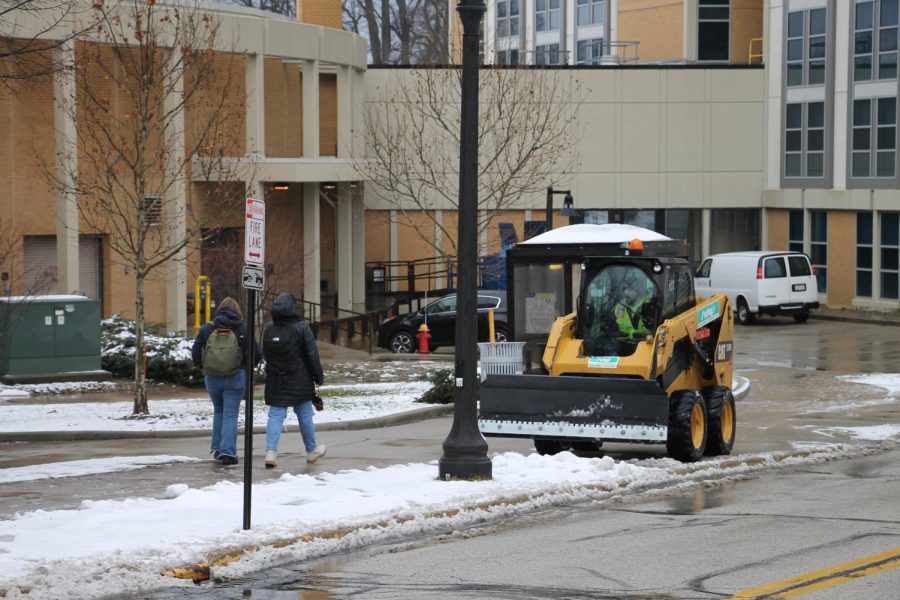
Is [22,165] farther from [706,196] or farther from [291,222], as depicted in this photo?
[706,196]

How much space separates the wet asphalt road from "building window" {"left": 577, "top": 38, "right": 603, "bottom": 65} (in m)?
53.6

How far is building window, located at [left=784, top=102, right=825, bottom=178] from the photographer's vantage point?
45344mm

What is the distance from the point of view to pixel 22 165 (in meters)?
30.6

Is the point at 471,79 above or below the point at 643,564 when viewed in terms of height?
above

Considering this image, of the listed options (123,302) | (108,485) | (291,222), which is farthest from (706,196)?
(108,485)

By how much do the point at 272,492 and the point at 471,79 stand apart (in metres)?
4.38

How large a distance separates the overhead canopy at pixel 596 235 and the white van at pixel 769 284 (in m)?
23.8

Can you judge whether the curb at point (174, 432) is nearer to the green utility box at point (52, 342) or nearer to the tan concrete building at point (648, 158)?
the green utility box at point (52, 342)

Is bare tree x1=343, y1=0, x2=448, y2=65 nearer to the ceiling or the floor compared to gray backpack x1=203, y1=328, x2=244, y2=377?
nearer to the ceiling

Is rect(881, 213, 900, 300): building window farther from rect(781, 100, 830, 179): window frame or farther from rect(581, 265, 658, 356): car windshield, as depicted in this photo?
rect(581, 265, 658, 356): car windshield

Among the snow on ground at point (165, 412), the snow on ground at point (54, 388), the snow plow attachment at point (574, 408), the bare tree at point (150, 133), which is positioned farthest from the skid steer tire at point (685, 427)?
the snow on ground at point (54, 388)

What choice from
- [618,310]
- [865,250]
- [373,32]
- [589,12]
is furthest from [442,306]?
[373,32]

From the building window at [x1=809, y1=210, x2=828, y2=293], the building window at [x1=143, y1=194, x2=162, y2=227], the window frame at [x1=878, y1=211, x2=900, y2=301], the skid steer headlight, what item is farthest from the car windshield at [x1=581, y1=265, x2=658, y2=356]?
the building window at [x1=809, y1=210, x2=828, y2=293]

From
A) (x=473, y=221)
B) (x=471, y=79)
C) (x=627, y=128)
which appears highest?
(x=627, y=128)
